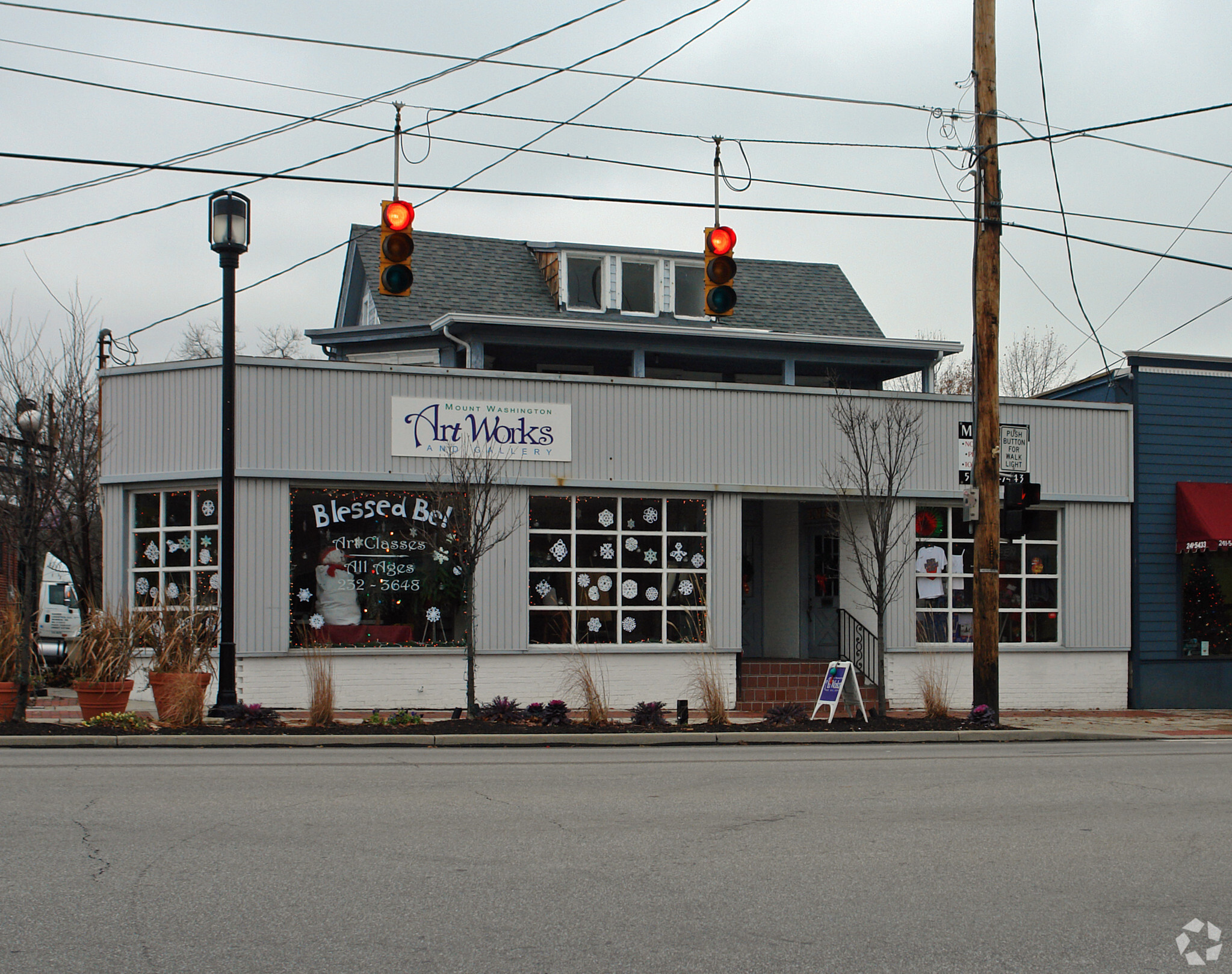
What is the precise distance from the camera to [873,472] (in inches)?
779

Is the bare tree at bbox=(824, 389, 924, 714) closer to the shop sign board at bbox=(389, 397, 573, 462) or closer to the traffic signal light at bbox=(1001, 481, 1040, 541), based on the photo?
the traffic signal light at bbox=(1001, 481, 1040, 541)

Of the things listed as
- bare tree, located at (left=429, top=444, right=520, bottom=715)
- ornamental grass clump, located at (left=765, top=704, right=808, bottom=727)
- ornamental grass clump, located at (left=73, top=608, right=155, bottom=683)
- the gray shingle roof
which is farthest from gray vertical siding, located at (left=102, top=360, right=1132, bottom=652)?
the gray shingle roof

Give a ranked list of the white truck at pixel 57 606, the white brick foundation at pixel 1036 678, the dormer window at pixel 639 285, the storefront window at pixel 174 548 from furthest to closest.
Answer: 1. the white truck at pixel 57 606
2. the dormer window at pixel 639 285
3. the white brick foundation at pixel 1036 678
4. the storefront window at pixel 174 548

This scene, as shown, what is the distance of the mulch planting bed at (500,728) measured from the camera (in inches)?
559

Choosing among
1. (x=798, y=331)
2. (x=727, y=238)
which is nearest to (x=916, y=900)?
(x=727, y=238)

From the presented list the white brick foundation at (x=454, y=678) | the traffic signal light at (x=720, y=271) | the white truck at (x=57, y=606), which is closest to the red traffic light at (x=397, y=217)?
the traffic signal light at (x=720, y=271)

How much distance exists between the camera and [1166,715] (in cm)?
1972

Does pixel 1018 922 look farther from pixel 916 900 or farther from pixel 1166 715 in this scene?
pixel 1166 715

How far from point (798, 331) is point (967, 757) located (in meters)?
13.6

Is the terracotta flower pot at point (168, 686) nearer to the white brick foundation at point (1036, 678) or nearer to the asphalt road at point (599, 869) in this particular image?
the asphalt road at point (599, 869)

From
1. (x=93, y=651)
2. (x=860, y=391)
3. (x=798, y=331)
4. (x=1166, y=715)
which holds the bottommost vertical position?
(x=1166, y=715)

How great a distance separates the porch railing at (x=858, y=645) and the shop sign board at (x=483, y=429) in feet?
18.5

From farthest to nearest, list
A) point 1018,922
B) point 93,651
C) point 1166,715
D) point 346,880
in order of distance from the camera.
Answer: point 1166,715 < point 93,651 < point 346,880 < point 1018,922

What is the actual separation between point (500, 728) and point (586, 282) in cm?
1277
